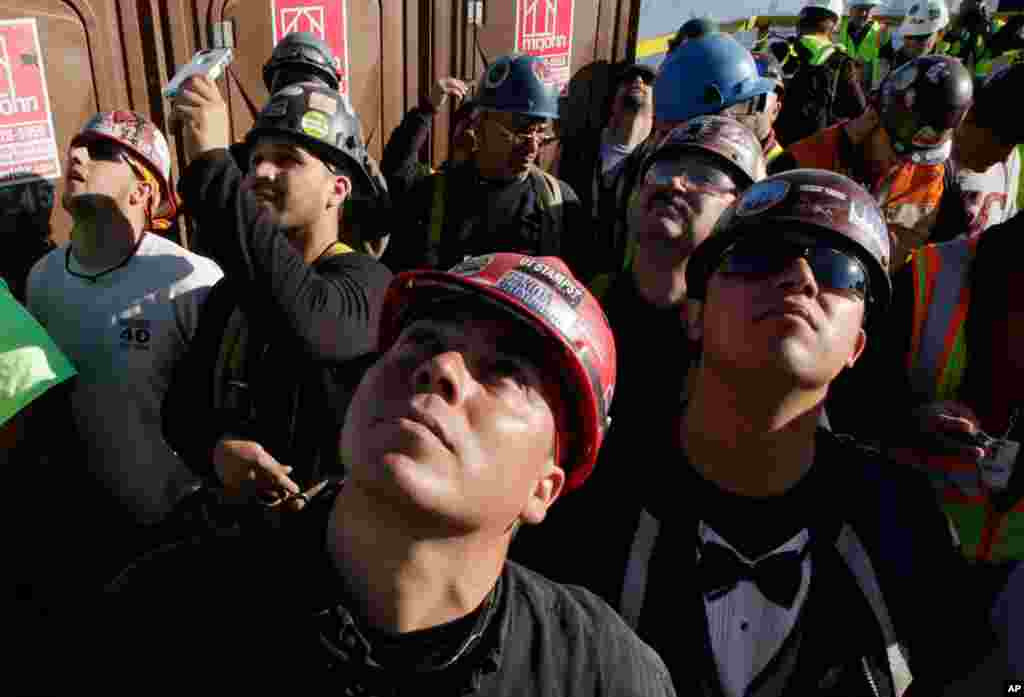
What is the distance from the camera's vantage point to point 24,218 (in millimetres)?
3830

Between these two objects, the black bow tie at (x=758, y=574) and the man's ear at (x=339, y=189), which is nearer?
the black bow tie at (x=758, y=574)

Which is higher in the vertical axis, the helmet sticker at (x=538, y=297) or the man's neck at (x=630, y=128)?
the helmet sticker at (x=538, y=297)

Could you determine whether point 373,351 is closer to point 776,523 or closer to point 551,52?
point 776,523

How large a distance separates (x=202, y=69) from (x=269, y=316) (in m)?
0.91

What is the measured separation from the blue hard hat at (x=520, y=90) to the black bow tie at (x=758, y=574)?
284cm

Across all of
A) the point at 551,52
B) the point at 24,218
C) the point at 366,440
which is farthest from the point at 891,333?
the point at 551,52

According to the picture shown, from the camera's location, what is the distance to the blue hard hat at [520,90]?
3.98m

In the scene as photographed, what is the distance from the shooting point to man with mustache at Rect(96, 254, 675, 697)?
48.0 inches

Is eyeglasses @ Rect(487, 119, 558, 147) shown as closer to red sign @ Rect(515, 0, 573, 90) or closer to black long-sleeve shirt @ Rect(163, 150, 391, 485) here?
black long-sleeve shirt @ Rect(163, 150, 391, 485)

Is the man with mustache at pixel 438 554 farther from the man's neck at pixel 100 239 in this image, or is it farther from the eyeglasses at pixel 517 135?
the eyeglasses at pixel 517 135

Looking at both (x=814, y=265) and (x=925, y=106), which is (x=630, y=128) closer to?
(x=925, y=106)

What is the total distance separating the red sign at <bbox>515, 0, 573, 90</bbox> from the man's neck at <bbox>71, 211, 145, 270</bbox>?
178 inches

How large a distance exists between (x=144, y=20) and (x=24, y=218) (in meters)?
1.30

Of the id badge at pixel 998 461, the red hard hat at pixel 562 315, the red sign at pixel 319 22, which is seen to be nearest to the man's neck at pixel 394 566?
the red hard hat at pixel 562 315
